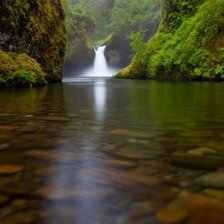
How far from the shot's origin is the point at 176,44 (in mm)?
26578

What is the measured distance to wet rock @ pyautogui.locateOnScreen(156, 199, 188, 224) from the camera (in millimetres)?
1216

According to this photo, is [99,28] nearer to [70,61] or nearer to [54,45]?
[70,61]

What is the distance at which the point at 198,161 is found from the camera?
1980mm

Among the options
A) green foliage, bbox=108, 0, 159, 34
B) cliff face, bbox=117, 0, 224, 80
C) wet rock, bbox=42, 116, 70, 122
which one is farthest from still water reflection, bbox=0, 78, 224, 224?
green foliage, bbox=108, 0, 159, 34

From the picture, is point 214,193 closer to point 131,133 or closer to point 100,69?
point 131,133

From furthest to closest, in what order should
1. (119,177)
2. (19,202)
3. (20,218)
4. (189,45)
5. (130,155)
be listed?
(189,45) < (130,155) < (119,177) < (19,202) < (20,218)

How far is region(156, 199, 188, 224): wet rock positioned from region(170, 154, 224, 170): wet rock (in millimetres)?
553

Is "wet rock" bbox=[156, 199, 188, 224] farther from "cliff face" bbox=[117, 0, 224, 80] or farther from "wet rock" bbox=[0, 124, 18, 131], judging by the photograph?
"cliff face" bbox=[117, 0, 224, 80]

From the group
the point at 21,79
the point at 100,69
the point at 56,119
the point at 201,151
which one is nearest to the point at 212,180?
the point at 201,151

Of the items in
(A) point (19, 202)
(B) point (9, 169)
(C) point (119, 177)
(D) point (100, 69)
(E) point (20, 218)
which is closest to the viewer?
(E) point (20, 218)

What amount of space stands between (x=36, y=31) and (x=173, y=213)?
54.1ft

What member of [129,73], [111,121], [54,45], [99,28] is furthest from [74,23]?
[111,121]

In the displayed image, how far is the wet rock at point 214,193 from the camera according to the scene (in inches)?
56.1

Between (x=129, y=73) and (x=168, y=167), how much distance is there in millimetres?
31695
